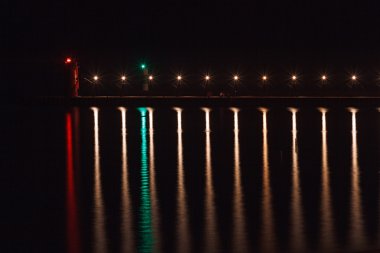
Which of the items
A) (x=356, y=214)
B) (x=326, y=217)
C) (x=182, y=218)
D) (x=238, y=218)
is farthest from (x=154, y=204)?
(x=356, y=214)

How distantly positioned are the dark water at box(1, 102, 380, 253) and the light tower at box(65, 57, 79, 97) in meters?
40.9

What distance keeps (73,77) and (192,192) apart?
2208 inches

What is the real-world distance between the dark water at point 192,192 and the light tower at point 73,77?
4095 cm

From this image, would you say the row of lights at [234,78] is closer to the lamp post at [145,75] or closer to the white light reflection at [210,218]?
the lamp post at [145,75]

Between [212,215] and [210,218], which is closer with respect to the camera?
[210,218]

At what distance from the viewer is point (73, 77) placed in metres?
68.0

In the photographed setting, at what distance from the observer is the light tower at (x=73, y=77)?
216ft

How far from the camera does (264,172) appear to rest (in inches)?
623

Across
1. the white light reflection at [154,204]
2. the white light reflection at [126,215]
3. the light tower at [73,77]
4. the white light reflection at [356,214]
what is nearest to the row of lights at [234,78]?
the light tower at [73,77]

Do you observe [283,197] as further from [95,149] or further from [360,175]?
[95,149]

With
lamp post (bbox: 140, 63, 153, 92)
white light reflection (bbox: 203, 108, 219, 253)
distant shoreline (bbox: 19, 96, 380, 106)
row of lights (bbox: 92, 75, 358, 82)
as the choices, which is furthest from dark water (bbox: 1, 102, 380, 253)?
row of lights (bbox: 92, 75, 358, 82)

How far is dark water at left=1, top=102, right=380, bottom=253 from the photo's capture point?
9.53m

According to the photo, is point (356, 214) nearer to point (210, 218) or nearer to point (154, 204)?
point (210, 218)

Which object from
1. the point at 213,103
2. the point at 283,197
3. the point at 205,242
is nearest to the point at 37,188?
the point at 283,197
